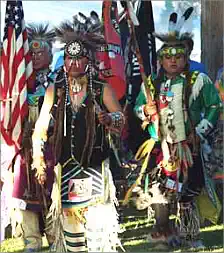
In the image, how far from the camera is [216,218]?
171 inches

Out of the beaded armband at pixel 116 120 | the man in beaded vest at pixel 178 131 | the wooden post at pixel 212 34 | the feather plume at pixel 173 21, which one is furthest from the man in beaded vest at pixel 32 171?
the wooden post at pixel 212 34

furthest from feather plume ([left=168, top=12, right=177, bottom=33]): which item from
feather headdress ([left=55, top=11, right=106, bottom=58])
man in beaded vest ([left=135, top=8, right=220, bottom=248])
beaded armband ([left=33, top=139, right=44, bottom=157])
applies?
beaded armband ([left=33, top=139, right=44, bottom=157])

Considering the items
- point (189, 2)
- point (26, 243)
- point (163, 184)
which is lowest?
→ point (26, 243)

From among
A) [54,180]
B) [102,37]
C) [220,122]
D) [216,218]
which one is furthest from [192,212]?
[102,37]

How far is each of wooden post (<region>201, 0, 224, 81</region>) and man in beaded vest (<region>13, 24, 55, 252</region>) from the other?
873 mm

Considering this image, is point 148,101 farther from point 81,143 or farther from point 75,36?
point 75,36

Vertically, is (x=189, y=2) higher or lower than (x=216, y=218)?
higher

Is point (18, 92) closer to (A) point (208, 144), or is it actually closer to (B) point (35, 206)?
(B) point (35, 206)

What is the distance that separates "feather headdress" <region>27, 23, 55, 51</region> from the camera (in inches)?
172

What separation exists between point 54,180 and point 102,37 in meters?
0.86

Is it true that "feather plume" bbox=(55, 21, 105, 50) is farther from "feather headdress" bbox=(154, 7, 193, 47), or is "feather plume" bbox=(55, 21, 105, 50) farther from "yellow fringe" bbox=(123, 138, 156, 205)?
"yellow fringe" bbox=(123, 138, 156, 205)

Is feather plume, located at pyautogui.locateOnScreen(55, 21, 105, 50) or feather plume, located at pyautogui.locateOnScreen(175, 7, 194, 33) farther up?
feather plume, located at pyautogui.locateOnScreen(175, 7, 194, 33)

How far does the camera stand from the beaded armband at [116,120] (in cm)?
422

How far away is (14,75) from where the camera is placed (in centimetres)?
439
